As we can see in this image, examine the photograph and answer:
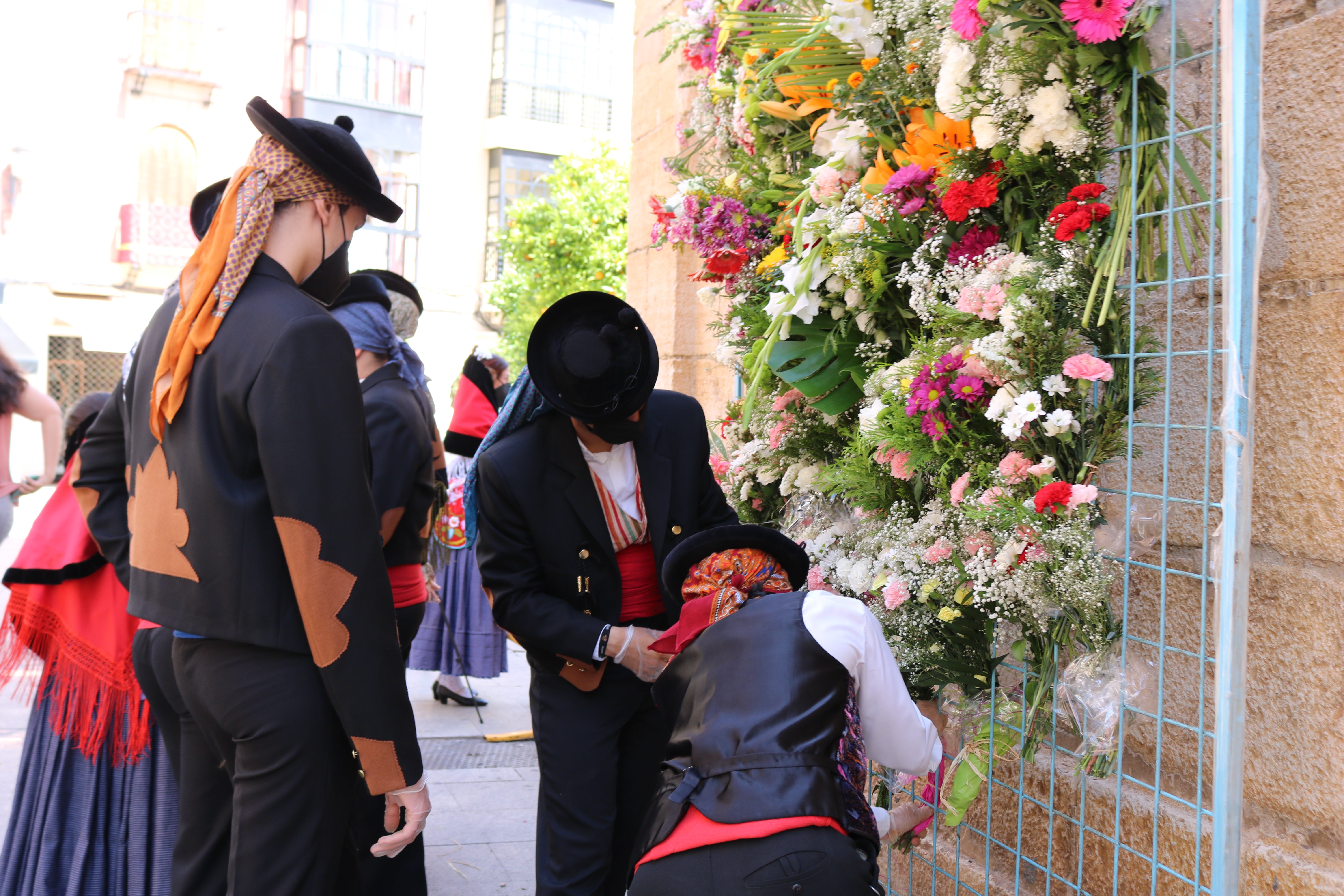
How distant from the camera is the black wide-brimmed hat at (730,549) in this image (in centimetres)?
228

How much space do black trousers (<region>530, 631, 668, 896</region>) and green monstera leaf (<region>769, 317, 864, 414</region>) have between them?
860 millimetres

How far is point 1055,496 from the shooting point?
202 centimetres

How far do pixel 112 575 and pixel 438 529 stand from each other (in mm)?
2799

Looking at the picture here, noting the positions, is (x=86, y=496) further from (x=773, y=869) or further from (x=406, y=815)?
(x=773, y=869)

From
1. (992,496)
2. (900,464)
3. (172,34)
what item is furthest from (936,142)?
(172,34)

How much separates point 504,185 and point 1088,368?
24.4 m

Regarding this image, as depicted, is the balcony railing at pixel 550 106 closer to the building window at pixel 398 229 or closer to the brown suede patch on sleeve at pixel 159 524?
the building window at pixel 398 229

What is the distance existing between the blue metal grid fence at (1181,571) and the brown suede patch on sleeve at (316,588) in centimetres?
136

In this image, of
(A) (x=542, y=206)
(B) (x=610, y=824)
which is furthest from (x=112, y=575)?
(A) (x=542, y=206)

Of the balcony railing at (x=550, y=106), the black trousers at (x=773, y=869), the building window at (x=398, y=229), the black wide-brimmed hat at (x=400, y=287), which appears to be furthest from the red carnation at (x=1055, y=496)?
the balcony railing at (x=550, y=106)

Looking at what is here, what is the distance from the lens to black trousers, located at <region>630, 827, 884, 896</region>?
73.5 inches

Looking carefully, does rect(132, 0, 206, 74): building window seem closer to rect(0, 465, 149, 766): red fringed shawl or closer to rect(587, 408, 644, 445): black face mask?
rect(0, 465, 149, 766): red fringed shawl

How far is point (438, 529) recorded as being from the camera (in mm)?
5848

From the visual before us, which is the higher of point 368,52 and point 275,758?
point 368,52
